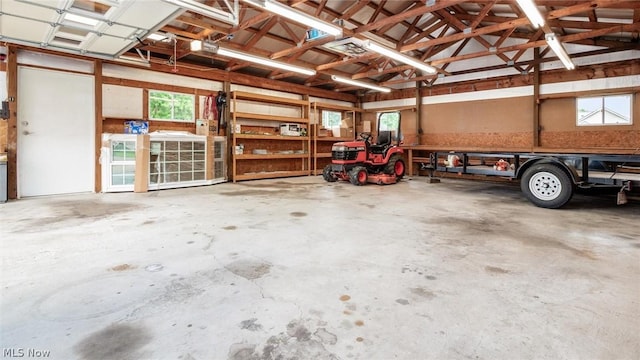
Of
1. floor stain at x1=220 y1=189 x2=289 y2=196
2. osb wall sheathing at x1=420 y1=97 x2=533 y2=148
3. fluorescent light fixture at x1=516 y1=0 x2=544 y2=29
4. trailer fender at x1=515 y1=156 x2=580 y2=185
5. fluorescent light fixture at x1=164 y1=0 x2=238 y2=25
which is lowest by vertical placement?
floor stain at x1=220 y1=189 x2=289 y2=196

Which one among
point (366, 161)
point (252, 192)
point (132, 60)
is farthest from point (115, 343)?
point (366, 161)

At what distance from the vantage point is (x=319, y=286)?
7.57 ft

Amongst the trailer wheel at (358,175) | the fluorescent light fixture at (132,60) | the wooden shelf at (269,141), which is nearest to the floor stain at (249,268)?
the trailer wheel at (358,175)

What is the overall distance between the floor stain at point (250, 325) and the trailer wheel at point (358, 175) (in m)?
6.41

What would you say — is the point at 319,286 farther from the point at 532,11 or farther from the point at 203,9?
the point at 532,11

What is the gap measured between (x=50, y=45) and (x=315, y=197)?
17.5 ft

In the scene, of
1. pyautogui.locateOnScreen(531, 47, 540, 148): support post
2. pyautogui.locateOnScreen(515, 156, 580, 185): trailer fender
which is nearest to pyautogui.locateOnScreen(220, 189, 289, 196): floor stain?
pyautogui.locateOnScreen(515, 156, 580, 185): trailer fender

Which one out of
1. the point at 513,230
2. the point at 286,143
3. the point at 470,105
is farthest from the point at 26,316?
the point at 470,105

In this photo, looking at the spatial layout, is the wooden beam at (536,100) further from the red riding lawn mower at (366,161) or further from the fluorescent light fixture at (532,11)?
the fluorescent light fixture at (532,11)

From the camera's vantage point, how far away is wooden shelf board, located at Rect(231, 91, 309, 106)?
9219mm

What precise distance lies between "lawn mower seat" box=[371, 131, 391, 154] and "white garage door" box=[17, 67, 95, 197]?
6604mm

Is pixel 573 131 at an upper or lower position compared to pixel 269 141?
upper

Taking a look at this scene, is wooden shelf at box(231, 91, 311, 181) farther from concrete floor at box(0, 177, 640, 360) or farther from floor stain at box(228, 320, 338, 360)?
floor stain at box(228, 320, 338, 360)

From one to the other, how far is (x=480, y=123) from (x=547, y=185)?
5.20 meters
